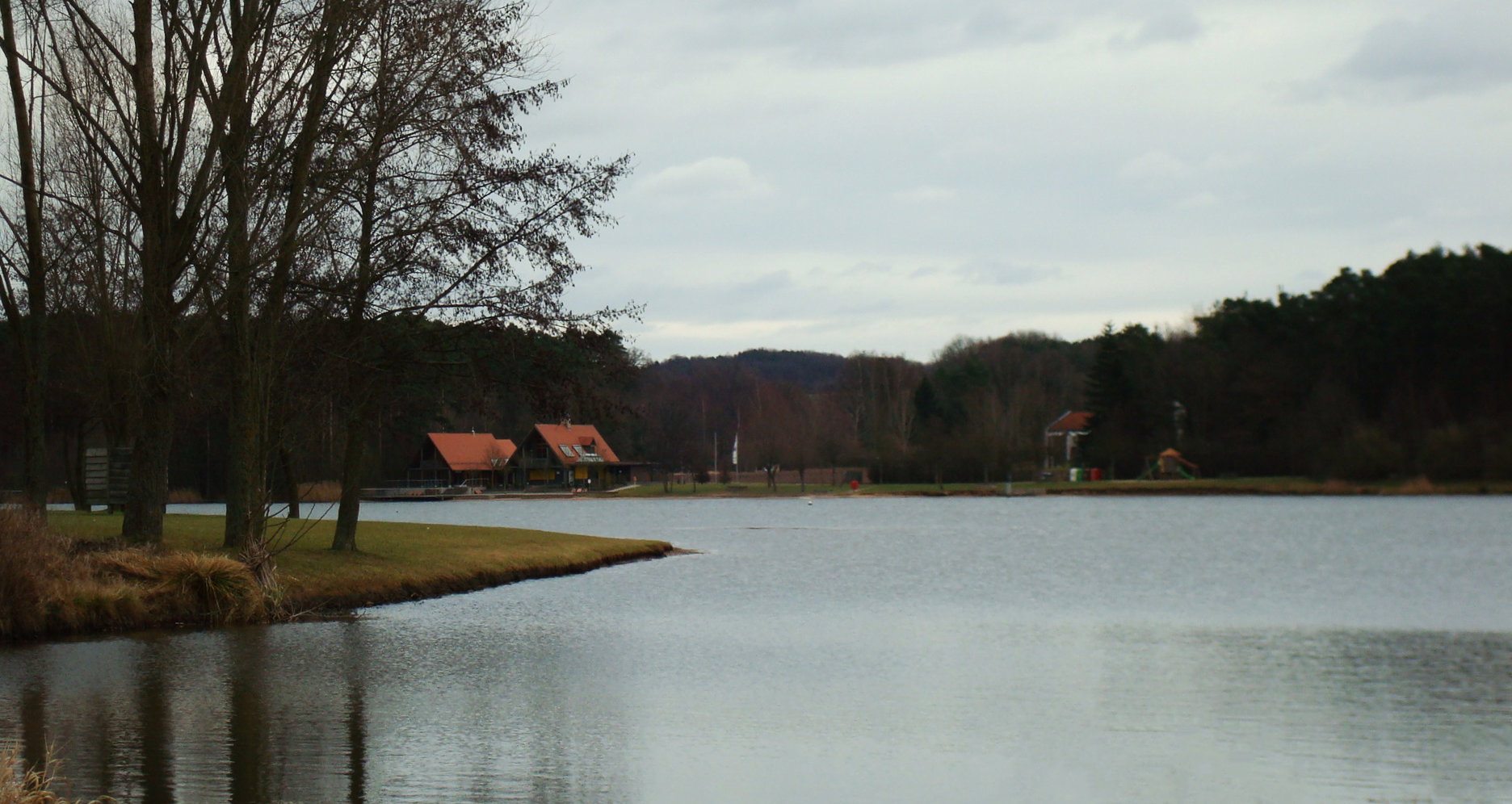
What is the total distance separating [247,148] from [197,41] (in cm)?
178

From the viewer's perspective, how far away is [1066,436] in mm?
131875

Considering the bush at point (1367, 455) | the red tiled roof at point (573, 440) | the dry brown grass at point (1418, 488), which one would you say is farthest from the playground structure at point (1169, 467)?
the red tiled roof at point (573, 440)

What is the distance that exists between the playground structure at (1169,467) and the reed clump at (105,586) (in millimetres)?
83435

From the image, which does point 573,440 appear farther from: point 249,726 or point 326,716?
point 249,726

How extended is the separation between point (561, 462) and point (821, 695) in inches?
3876

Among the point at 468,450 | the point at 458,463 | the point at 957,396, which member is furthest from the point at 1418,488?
the point at 468,450

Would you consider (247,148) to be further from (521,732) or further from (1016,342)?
(1016,342)

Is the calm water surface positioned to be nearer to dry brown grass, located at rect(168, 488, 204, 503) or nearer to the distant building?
dry brown grass, located at rect(168, 488, 204, 503)

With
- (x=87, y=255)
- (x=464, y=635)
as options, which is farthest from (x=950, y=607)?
(x=87, y=255)

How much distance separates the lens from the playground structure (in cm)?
9425

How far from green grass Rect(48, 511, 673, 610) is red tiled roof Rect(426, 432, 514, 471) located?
231 ft

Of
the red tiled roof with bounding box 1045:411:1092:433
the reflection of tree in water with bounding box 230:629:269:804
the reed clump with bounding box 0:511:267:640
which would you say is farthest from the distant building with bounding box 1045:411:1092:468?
the reflection of tree in water with bounding box 230:629:269:804

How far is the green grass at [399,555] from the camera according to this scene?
22.9 m

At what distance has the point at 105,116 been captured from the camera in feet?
75.7
